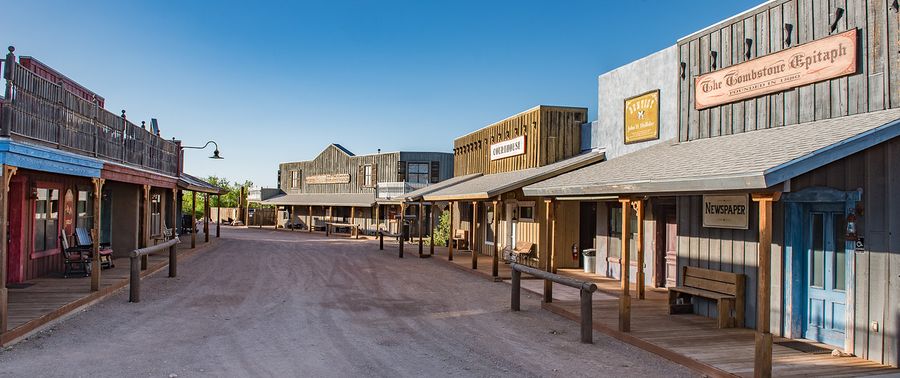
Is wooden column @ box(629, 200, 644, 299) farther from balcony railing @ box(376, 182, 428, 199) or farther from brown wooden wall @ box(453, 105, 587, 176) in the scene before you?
balcony railing @ box(376, 182, 428, 199)

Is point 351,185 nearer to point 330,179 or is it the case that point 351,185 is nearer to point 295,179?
point 330,179

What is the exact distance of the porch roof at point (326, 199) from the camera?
35938 millimetres

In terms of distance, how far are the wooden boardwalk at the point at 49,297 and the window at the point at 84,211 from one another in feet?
5.44

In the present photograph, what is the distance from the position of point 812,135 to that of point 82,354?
8904 mm

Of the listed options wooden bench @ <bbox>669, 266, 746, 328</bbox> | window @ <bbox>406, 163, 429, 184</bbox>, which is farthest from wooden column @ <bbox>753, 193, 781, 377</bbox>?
window @ <bbox>406, 163, 429, 184</bbox>

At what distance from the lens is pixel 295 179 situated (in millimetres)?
45000

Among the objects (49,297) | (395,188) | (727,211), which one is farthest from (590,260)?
(395,188)

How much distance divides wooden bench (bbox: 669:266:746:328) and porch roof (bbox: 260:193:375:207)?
1028 inches

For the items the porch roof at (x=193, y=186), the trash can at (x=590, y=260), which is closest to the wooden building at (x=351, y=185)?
the porch roof at (x=193, y=186)

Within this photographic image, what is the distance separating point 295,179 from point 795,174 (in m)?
41.6

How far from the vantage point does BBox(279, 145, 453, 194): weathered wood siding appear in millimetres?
36000

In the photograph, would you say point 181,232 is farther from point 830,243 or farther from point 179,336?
point 830,243

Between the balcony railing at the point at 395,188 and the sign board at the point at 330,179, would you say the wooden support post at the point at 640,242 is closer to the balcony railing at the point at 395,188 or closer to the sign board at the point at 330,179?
the balcony railing at the point at 395,188

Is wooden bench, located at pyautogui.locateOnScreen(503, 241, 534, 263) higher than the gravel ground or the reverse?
higher
